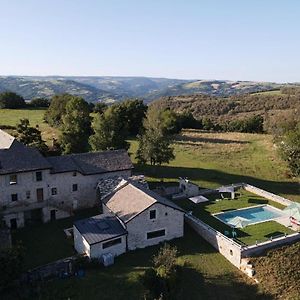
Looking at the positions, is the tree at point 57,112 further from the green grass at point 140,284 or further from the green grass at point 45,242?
the green grass at point 140,284

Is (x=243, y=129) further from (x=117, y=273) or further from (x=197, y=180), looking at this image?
(x=117, y=273)

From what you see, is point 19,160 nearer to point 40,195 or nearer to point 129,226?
point 40,195

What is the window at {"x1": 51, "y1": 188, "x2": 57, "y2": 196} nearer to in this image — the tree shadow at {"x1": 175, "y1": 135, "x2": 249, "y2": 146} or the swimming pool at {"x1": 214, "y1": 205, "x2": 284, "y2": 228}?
the swimming pool at {"x1": 214, "y1": 205, "x2": 284, "y2": 228}

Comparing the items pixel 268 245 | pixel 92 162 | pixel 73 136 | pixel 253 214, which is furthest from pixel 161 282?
pixel 73 136

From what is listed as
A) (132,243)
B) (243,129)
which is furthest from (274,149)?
(132,243)

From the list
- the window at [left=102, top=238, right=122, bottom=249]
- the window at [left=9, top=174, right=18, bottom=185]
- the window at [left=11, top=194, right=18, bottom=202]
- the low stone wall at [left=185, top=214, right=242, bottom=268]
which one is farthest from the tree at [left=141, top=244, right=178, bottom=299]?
the window at [left=9, top=174, right=18, bottom=185]

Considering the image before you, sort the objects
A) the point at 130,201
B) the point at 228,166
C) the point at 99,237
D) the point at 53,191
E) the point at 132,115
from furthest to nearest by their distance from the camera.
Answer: the point at 132,115 < the point at 228,166 < the point at 53,191 < the point at 130,201 < the point at 99,237

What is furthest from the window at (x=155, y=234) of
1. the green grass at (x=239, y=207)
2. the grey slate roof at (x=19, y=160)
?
the grey slate roof at (x=19, y=160)
